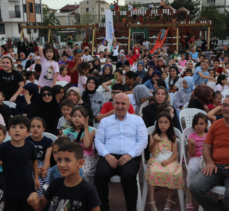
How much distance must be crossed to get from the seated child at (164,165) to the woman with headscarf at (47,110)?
1603mm

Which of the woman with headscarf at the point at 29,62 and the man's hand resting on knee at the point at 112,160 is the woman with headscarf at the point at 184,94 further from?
the woman with headscarf at the point at 29,62

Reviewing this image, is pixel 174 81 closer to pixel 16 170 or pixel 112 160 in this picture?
pixel 112 160

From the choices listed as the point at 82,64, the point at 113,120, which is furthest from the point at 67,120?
the point at 82,64

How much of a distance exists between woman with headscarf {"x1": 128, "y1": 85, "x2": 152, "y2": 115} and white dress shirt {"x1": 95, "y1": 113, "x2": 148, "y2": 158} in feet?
5.09

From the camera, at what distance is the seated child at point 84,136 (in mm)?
3229

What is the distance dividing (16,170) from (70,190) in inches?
31.0

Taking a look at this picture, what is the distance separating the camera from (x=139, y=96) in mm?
4949

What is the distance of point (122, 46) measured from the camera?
25078 mm

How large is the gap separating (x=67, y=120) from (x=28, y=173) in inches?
55.2

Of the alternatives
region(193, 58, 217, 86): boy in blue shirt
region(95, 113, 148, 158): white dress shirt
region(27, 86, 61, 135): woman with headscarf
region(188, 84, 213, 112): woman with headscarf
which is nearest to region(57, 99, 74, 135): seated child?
region(27, 86, 61, 135): woman with headscarf

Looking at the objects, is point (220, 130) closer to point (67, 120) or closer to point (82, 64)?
point (67, 120)

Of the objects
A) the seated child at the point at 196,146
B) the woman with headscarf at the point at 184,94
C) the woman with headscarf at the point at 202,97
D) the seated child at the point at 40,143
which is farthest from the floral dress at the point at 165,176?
the woman with headscarf at the point at 184,94

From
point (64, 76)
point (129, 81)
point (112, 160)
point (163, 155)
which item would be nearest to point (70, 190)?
point (112, 160)

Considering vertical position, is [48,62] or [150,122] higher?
[48,62]
